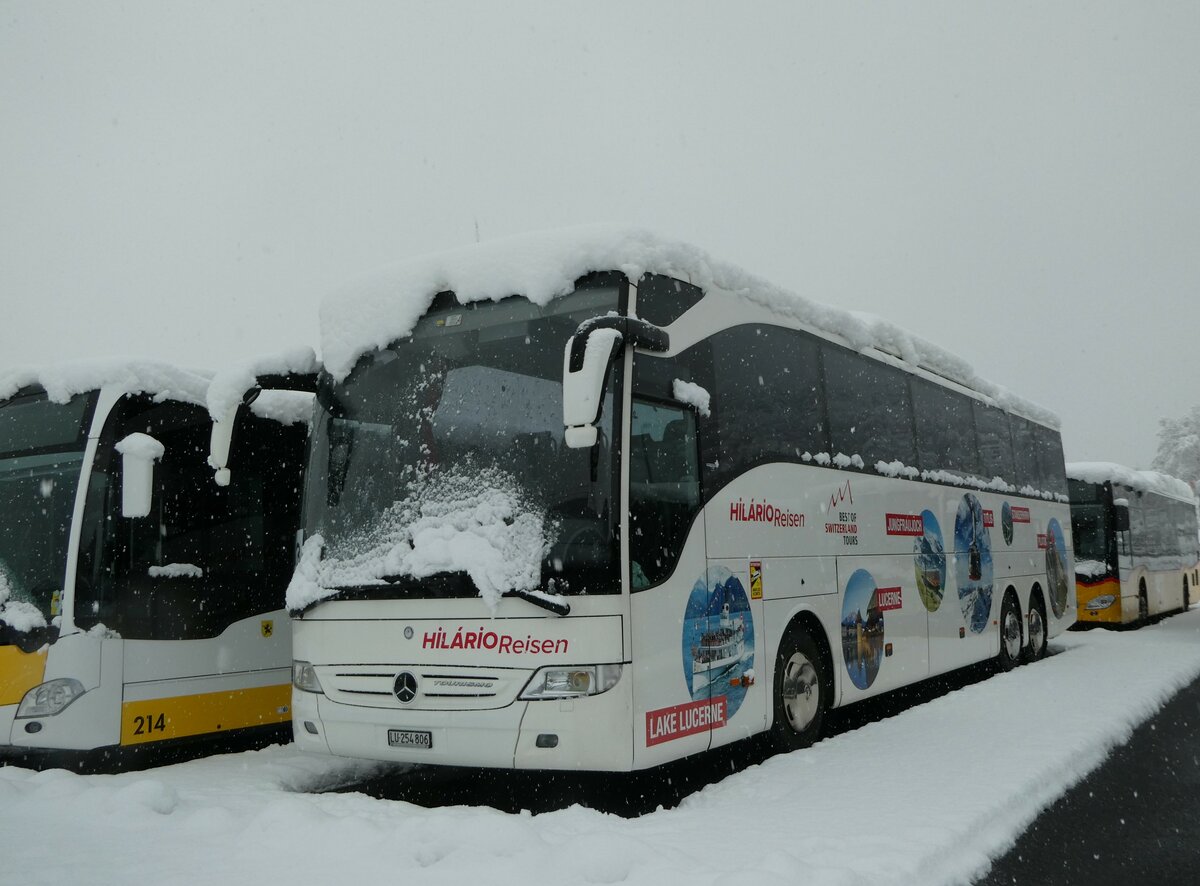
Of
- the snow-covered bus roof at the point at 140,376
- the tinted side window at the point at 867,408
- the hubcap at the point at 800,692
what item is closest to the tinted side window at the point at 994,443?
the tinted side window at the point at 867,408

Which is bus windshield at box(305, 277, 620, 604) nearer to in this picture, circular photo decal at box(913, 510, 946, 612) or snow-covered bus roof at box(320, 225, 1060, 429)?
snow-covered bus roof at box(320, 225, 1060, 429)

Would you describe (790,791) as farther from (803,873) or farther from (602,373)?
(602,373)

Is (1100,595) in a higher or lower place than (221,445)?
lower

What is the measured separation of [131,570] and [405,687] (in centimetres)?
299

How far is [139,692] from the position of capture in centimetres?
800

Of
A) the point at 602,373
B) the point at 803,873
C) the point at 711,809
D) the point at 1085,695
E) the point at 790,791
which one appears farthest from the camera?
the point at 1085,695

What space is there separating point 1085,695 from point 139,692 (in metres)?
8.62

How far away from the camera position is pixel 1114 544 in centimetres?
2017

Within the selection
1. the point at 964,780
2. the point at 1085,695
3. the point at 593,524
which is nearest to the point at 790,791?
the point at 964,780

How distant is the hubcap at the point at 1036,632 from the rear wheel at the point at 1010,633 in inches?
27.4

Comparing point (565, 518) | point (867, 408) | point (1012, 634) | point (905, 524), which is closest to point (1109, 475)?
point (1012, 634)

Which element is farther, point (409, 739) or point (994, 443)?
point (994, 443)

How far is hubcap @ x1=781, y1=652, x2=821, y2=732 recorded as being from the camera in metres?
7.82

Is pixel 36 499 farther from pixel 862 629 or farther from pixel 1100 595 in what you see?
pixel 1100 595
